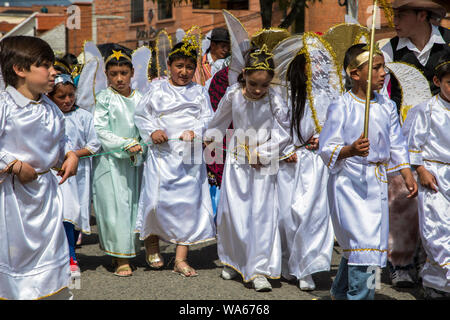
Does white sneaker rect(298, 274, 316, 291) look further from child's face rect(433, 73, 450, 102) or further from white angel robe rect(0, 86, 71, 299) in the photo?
white angel robe rect(0, 86, 71, 299)

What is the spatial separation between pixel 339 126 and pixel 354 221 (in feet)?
2.12

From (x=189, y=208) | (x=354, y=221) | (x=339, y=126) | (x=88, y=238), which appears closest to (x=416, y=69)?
(x=339, y=126)

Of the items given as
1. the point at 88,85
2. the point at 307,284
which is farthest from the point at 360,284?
the point at 88,85

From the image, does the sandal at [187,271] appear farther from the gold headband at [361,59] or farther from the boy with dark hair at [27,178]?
the gold headband at [361,59]

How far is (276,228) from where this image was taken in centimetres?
500

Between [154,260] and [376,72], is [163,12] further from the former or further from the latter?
[376,72]

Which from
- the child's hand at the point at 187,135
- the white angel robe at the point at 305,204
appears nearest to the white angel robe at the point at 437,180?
the white angel robe at the point at 305,204

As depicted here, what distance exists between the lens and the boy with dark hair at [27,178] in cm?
350

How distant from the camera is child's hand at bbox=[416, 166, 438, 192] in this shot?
14.7ft

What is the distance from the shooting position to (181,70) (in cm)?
543

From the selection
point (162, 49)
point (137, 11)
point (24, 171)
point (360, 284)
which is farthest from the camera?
point (137, 11)

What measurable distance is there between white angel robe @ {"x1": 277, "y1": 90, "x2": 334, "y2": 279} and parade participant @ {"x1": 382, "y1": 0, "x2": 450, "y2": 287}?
0.54 meters

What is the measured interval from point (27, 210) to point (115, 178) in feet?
6.47
